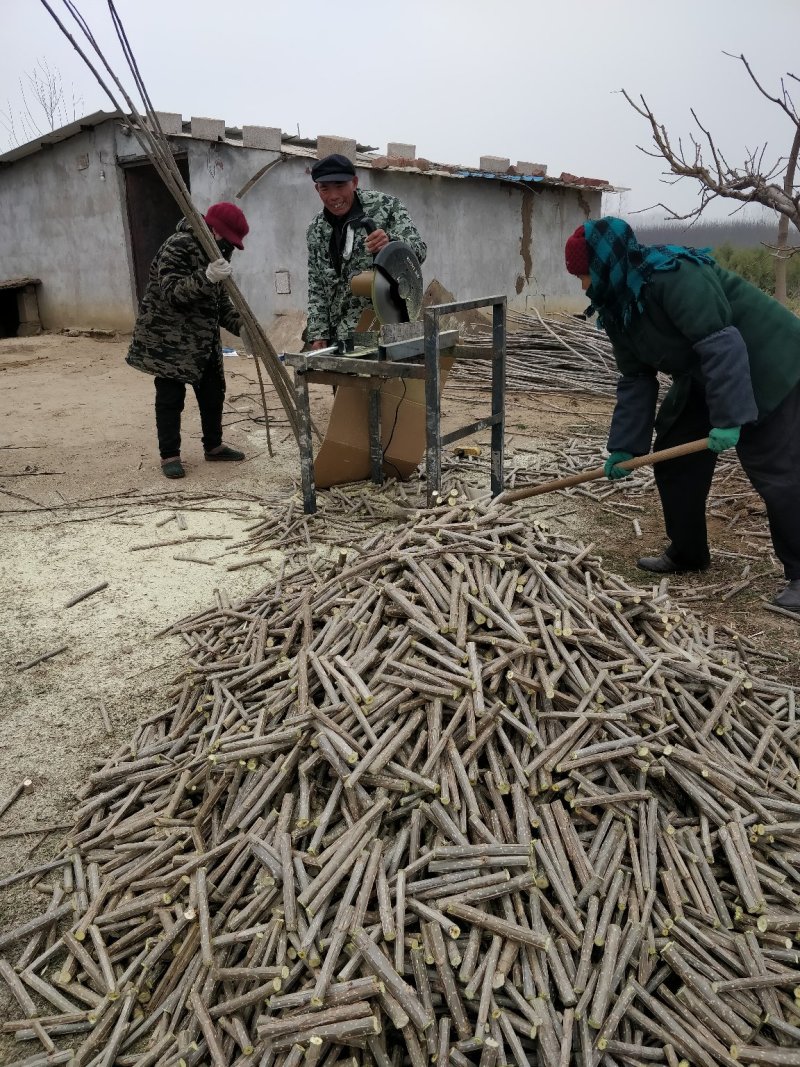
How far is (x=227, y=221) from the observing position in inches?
223

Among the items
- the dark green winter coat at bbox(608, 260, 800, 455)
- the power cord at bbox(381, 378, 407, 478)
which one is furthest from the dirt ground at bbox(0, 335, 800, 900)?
the dark green winter coat at bbox(608, 260, 800, 455)

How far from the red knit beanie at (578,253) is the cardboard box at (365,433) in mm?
2047

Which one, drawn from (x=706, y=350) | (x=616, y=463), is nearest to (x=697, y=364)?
(x=706, y=350)

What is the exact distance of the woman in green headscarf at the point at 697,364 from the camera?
12.1ft

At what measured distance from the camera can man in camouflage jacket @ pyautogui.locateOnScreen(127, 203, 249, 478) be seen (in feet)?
18.9

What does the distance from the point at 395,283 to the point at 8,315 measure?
1398 centimetres

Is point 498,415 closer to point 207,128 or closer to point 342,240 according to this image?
point 342,240

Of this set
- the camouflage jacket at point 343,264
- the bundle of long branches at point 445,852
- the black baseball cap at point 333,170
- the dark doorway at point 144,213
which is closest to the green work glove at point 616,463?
the bundle of long branches at point 445,852

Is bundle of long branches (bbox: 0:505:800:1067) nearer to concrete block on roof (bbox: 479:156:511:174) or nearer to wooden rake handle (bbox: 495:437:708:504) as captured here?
wooden rake handle (bbox: 495:437:708:504)

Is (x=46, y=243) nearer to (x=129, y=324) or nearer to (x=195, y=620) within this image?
(x=129, y=324)

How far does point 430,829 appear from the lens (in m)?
2.39

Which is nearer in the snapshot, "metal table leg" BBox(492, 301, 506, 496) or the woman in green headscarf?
the woman in green headscarf

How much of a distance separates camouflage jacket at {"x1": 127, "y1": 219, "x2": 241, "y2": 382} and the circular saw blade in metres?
1.63

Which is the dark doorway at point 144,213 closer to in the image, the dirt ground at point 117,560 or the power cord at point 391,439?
the dirt ground at point 117,560
